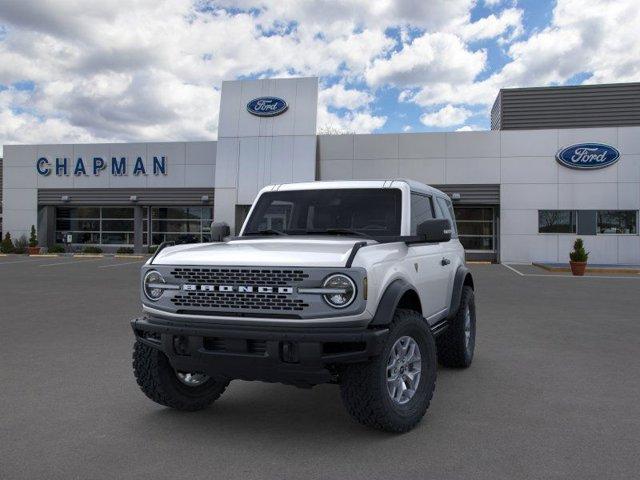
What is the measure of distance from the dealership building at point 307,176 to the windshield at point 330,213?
829 inches

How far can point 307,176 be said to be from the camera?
86.3 feet

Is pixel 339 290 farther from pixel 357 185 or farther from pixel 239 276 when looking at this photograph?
pixel 357 185

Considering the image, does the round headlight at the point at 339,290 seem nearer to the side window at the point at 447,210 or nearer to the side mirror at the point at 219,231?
the side mirror at the point at 219,231

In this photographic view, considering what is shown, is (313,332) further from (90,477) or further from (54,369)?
(54,369)

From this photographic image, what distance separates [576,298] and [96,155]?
85.7ft

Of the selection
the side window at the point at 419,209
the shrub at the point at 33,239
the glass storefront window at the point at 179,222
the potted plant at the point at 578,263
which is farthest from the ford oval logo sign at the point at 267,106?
the side window at the point at 419,209

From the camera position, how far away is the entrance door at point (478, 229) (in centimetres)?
2781

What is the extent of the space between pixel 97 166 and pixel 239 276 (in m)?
29.8

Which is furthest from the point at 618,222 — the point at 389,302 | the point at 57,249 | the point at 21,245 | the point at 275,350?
the point at 21,245

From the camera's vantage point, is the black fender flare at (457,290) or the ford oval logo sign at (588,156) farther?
the ford oval logo sign at (588,156)

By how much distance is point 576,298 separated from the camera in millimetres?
12938

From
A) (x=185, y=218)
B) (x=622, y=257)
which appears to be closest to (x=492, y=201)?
(x=622, y=257)

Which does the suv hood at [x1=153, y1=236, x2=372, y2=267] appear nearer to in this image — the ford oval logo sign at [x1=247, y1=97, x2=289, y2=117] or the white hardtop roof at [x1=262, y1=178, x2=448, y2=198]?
the white hardtop roof at [x1=262, y1=178, x2=448, y2=198]

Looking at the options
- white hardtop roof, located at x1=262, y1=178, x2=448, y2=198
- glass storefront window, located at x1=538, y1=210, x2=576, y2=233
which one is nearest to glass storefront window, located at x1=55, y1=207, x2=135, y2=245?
glass storefront window, located at x1=538, y1=210, x2=576, y2=233
